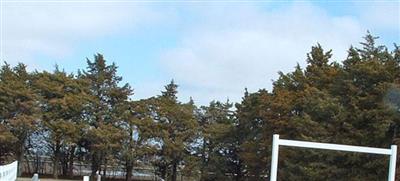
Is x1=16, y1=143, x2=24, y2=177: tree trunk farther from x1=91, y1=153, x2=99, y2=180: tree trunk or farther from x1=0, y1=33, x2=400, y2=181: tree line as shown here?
x1=91, y1=153, x2=99, y2=180: tree trunk

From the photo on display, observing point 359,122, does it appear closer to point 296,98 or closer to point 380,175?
point 380,175

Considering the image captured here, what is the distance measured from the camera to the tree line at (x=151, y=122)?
3544cm

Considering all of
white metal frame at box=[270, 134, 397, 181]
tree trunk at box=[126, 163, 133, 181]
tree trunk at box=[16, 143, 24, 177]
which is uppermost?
white metal frame at box=[270, 134, 397, 181]

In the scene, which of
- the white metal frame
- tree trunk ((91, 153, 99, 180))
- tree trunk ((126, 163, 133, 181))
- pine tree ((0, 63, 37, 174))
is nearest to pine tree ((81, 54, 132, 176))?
tree trunk ((91, 153, 99, 180))

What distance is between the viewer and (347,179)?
28.0 m

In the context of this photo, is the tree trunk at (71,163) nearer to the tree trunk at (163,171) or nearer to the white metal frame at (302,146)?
the tree trunk at (163,171)

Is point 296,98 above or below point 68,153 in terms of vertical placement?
above

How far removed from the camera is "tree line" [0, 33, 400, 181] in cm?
3544

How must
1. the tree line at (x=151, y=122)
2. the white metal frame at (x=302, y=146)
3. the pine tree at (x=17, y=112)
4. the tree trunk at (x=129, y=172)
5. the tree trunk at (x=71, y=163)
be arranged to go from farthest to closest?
the tree trunk at (x=71, y=163) → the tree trunk at (x=129, y=172) → the pine tree at (x=17, y=112) → the tree line at (x=151, y=122) → the white metal frame at (x=302, y=146)

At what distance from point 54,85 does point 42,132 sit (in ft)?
11.1

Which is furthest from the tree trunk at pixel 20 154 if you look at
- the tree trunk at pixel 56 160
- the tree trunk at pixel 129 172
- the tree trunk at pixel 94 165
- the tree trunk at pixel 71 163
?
the tree trunk at pixel 129 172

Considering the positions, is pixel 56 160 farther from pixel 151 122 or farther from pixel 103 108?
pixel 151 122

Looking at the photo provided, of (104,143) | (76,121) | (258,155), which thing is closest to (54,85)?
(76,121)

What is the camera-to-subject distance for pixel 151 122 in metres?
43.4
